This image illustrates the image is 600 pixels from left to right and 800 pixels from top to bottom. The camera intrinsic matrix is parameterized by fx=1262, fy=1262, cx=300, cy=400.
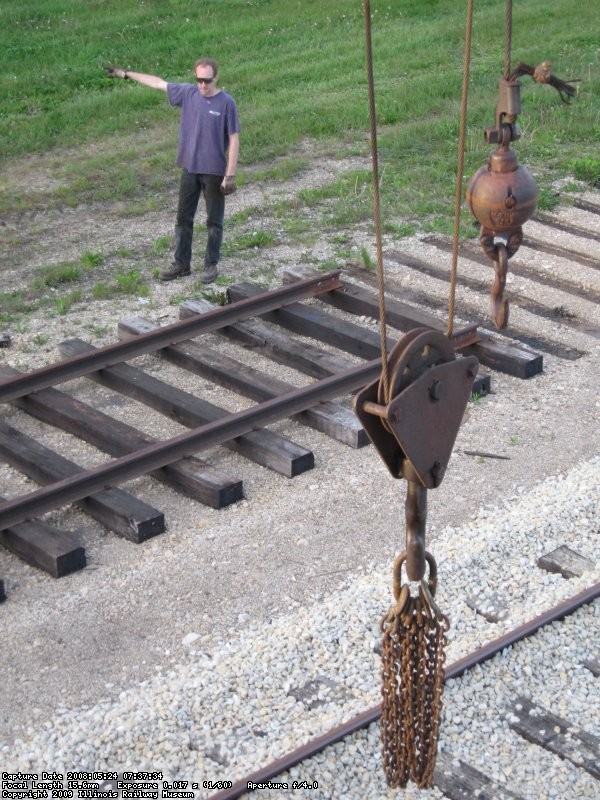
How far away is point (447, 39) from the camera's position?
1866cm

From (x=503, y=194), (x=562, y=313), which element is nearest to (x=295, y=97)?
(x=562, y=313)

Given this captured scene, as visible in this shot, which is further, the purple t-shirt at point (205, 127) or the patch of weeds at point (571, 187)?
the patch of weeds at point (571, 187)

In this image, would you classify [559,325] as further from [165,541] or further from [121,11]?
[121,11]

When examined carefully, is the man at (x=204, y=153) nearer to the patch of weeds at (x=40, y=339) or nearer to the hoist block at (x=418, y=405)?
the patch of weeds at (x=40, y=339)

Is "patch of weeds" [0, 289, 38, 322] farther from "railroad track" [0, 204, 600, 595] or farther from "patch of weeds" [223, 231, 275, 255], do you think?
"patch of weeds" [223, 231, 275, 255]

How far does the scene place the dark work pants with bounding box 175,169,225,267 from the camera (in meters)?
10.7

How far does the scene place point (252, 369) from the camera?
9.02 meters

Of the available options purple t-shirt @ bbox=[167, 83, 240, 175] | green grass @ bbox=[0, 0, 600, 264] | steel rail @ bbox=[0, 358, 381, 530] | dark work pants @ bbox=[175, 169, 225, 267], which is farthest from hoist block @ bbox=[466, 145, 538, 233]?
green grass @ bbox=[0, 0, 600, 264]

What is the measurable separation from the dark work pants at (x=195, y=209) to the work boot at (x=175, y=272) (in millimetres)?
43

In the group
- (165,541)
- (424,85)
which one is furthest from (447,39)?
(165,541)

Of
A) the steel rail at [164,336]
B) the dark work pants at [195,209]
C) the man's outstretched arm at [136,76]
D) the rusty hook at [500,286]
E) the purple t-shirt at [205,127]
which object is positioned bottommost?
the steel rail at [164,336]

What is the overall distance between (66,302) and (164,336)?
149 cm

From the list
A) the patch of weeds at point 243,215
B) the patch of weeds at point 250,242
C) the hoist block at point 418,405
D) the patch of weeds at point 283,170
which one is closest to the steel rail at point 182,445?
the patch of weeds at point 250,242

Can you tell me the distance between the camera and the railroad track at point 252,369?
7.36m
